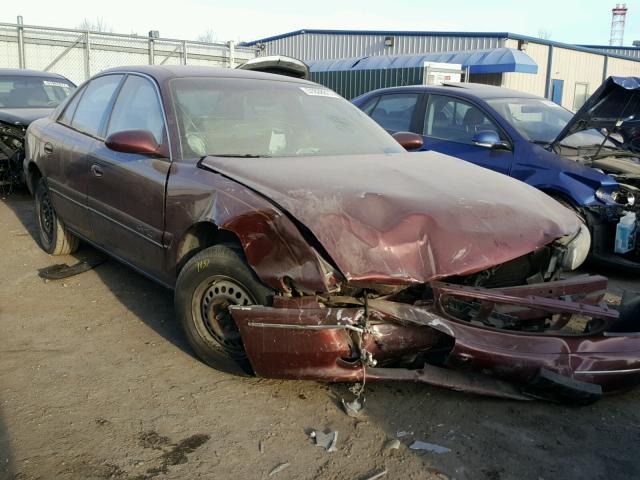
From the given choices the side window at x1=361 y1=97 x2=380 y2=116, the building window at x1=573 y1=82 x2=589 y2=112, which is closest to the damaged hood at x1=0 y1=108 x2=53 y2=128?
the side window at x1=361 y1=97 x2=380 y2=116

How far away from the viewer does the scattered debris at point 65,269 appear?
4.96 m

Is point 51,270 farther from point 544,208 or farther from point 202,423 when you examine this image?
point 544,208

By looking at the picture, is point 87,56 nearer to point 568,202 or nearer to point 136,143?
point 136,143

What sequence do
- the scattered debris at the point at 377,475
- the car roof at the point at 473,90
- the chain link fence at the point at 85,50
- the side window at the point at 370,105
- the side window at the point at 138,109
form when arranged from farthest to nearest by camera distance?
1. the chain link fence at the point at 85,50
2. the side window at the point at 370,105
3. the car roof at the point at 473,90
4. the side window at the point at 138,109
5. the scattered debris at the point at 377,475

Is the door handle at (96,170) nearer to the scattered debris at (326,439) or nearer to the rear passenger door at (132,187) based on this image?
the rear passenger door at (132,187)

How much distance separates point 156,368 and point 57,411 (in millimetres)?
600

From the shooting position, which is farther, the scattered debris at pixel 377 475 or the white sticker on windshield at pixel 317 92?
the white sticker on windshield at pixel 317 92

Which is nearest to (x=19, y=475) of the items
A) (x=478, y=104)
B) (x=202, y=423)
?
(x=202, y=423)

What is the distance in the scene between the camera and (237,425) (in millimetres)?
2865

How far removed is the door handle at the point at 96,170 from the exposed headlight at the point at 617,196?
13.0ft

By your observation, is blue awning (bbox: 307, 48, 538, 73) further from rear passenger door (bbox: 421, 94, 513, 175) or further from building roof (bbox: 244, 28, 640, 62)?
rear passenger door (bbox: 421, 94, 513, 175)

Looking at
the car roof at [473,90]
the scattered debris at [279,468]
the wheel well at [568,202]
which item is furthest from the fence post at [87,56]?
the scattered debris at [279,468]

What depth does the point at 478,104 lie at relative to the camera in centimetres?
613

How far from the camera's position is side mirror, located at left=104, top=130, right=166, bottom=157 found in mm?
3586
